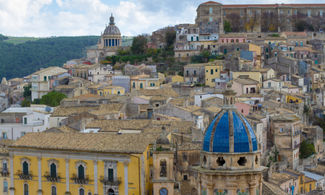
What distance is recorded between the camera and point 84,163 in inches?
1332

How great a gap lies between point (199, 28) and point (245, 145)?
231 ft

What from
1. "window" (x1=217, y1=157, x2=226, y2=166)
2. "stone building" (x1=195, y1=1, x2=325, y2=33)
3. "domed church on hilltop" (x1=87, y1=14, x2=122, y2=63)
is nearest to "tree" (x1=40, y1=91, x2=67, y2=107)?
"domed church on hilltop" (x1=87, y1=14, x2=122, y2=63)

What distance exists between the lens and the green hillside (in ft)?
390

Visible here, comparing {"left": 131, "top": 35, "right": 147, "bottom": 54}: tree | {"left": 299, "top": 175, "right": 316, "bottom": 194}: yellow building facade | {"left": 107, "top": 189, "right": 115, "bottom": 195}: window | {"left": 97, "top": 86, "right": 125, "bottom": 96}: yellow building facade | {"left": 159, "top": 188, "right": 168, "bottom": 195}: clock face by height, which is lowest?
{"left": 299, "top": 175, "right": 316, "bottom": 194}: yellow building facade

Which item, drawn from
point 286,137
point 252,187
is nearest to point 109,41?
point 286,137

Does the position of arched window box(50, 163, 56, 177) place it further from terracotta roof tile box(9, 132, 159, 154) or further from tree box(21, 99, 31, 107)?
tree box(21, 99, 31, 107)

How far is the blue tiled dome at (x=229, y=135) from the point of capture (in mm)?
14781

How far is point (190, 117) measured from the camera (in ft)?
144

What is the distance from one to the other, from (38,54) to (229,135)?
11811 centimetres

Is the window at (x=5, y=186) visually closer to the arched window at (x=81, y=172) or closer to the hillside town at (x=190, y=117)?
the hillside town at (x=190, y=117)

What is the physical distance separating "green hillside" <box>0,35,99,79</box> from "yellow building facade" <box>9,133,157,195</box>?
3225 inches

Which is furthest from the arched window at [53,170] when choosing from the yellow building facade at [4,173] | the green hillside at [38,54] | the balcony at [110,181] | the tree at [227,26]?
the green hillside at [38,54]

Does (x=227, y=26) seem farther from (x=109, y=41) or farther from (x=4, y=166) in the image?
(x=4, y=166)

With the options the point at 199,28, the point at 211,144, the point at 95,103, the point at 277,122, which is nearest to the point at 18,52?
the point at 199,28
